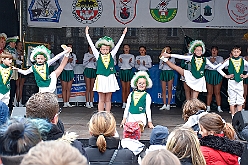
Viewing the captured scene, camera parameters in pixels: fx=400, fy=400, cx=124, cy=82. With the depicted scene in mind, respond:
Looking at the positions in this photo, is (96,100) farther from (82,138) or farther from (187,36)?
(82,138)

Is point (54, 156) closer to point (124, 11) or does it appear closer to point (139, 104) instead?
point (139, 104)

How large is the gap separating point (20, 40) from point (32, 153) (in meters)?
8.57

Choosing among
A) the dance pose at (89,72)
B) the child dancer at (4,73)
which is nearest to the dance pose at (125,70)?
the dance pose at (89,72)

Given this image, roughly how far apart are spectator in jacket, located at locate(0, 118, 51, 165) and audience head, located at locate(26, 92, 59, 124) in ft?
2.52

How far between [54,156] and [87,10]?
8153mm

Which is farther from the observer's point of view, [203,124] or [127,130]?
[127,130]

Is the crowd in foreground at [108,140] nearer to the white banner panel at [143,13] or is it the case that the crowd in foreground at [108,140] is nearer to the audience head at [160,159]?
the audience head at [160,159]

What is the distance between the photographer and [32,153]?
152cm

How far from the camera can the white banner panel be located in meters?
9.25

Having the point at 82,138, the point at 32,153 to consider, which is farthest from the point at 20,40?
the point at 32,153

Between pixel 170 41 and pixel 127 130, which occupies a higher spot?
pixel 170 41

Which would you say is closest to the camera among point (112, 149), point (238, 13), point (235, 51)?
point (112, 149)

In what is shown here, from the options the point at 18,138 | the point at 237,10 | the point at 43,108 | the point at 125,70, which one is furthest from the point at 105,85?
the point at 18,138

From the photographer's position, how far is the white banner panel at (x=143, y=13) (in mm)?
9250
